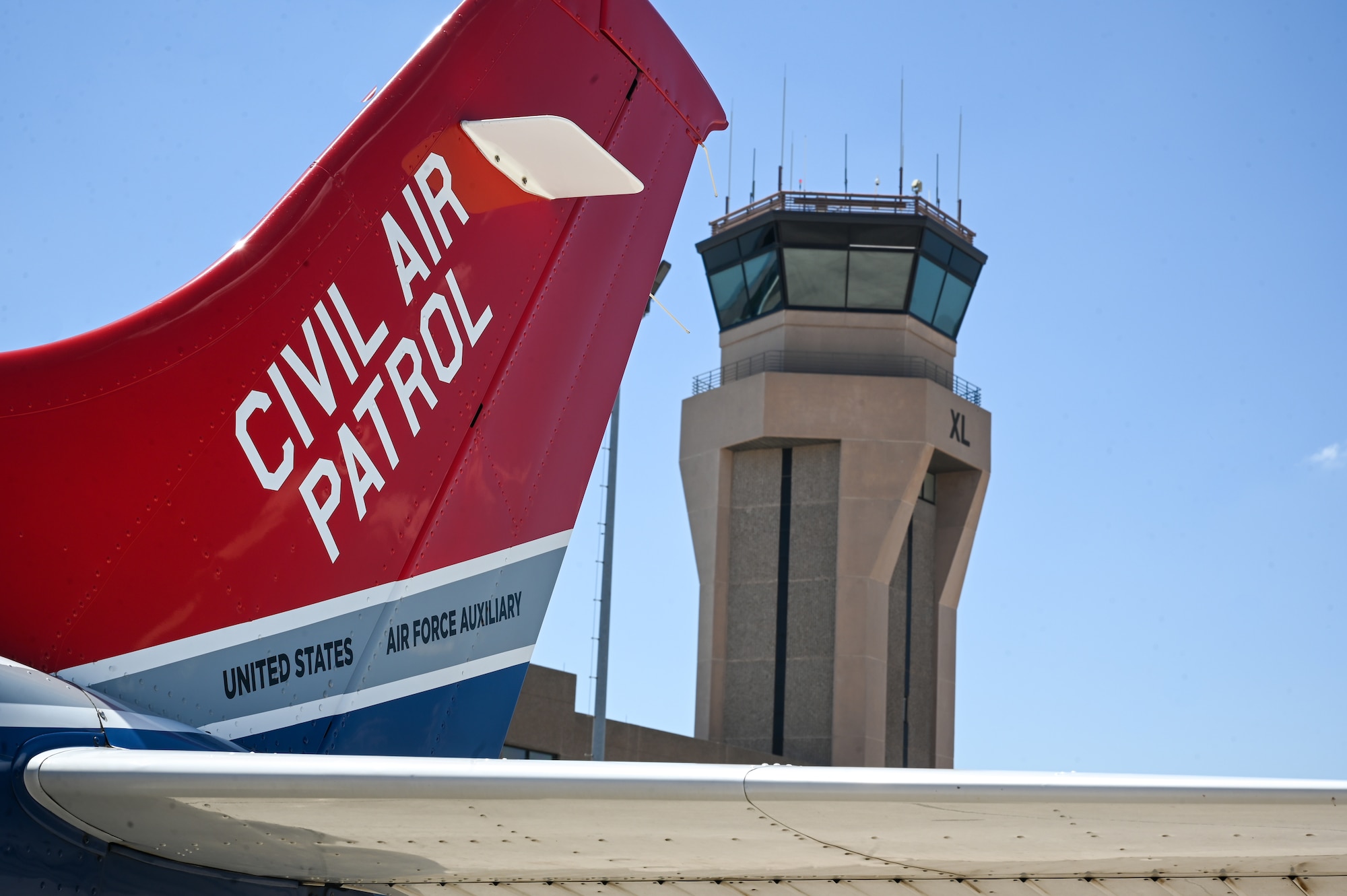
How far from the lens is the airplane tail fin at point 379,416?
373cm

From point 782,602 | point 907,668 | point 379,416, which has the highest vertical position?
point 782,602

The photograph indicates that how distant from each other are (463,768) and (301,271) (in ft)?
7.73

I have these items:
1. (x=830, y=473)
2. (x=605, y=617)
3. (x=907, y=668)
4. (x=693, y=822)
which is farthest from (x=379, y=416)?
(x=907, y=668)

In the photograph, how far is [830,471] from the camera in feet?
144

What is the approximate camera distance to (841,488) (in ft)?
141

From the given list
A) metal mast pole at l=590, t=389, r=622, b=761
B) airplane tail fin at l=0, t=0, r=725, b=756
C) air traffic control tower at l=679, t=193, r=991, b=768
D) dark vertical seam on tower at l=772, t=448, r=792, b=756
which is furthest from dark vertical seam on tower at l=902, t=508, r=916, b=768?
airplane tail fin at l=0, t=0, r=725, b=756

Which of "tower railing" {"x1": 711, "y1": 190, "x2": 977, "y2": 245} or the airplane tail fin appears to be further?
"tower railing" {"x1": 711, "y1": 190, "x2": 977, "y2": 245}

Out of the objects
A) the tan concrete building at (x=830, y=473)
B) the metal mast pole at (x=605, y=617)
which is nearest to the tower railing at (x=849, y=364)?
the tan concrete building at (x=830, y=473)

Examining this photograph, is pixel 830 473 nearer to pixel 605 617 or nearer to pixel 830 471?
pixel 830 471

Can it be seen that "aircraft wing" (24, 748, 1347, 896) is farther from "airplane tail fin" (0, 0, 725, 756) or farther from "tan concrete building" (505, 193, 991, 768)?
"tan concrete building" (505, 193, 991, 768)

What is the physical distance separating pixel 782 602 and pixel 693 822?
41.5m

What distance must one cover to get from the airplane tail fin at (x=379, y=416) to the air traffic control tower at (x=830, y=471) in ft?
122

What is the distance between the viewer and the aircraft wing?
2441mm

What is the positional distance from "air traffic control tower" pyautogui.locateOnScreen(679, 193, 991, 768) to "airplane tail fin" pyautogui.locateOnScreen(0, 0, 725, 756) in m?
37.2
